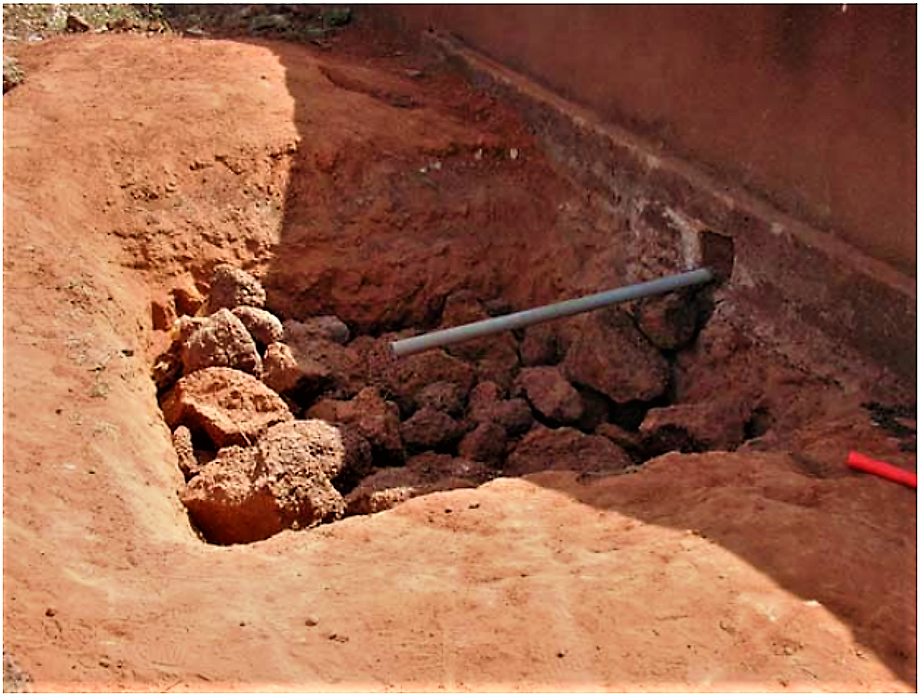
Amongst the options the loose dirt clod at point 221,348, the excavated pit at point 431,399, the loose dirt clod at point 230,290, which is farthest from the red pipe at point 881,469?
the loose dirt clod at point 230,290

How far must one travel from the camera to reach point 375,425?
5.84 meters

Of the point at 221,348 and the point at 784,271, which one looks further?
the point at 221,348

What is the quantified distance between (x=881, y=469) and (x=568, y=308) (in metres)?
2.03

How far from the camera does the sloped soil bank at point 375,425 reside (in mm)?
3807

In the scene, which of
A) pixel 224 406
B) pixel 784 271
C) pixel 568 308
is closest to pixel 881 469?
pixel 784 271

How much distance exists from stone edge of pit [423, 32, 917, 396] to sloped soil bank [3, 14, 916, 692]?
0.43ft

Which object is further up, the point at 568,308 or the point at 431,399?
the point at 568,308

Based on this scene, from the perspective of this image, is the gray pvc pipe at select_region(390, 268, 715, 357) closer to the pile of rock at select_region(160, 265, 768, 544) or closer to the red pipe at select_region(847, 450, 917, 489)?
the pile of rock at select_region(160, 265, 768, 544)

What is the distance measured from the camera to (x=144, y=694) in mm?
3551

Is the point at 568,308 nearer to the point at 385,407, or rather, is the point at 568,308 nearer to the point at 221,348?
the point at 385,407

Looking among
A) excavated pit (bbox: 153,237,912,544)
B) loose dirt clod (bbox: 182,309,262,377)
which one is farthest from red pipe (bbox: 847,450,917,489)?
loose dirt clod (bbox: 182,309,262,377)

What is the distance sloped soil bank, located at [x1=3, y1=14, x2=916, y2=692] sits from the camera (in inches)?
150

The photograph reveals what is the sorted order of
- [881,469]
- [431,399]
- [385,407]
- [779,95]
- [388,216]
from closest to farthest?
[881,469], [779,95], [385,407], [431,399], [388,216]

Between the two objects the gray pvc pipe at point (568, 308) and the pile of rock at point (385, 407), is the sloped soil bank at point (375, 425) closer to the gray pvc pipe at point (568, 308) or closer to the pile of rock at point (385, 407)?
the pile of rock at point (385, 407)
